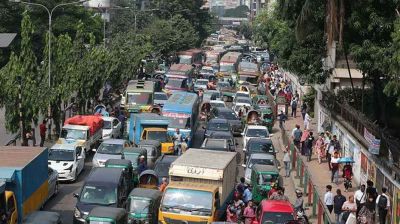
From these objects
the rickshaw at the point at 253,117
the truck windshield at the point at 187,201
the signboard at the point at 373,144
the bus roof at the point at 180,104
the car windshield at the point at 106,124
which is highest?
the signboard at the point at 373,144

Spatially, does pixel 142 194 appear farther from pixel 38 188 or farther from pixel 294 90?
pixel 294 90

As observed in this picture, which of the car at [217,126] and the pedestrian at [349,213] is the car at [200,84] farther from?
the pedestrian at [349,213]

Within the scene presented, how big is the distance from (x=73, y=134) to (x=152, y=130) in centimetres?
372

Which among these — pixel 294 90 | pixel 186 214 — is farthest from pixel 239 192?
pixel 294 90

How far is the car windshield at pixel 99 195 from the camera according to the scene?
24.9 m

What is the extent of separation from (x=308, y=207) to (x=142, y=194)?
25.3ft

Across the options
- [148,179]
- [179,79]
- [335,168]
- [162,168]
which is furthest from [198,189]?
[179,79]

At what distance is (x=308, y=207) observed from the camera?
29578mm

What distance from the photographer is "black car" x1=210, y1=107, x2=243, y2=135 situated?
48.8 m

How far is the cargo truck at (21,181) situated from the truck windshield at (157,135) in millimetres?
11429

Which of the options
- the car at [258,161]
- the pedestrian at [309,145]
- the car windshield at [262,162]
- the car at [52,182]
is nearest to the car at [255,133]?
the pedestrian at [309,145]

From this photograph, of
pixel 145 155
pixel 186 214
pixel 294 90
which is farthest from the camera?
pixel 294 90

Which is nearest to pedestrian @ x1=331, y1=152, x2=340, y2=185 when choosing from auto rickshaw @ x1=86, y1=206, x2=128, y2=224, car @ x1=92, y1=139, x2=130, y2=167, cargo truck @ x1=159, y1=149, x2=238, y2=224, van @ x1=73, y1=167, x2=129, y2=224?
cargo truck @ x1=159, y1=149, x2=238, y2=224

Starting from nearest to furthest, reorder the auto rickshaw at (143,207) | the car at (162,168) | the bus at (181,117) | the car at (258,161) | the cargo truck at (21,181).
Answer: the cargo truck at (21,181) < the auto rickshaw at (143,207) < the car at (162,168) < the car at (258,161) < the bus at (181,117)
